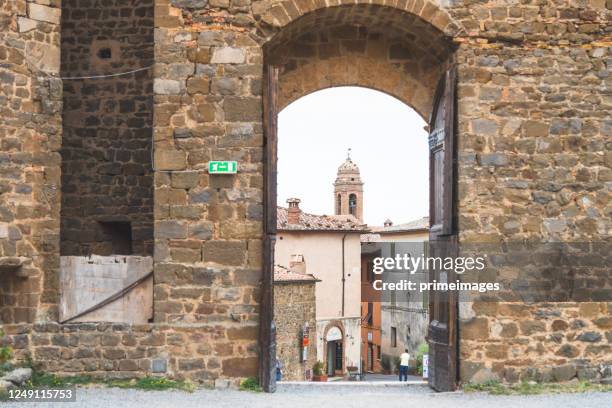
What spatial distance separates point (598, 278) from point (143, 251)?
604 cm

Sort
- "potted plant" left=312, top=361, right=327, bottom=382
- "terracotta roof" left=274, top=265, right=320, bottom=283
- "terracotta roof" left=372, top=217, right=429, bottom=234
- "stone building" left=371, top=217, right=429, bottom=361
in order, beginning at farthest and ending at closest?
"terracotta roof" left=372, top=217, right=429, bottom=234 < "stone building" left=371, top=217, right=429, bottom=361 < "potted plant" left=312, top=361, right=327, bottom=382 < "terracotta roof" left=274, top=265, right=320, bottom=283

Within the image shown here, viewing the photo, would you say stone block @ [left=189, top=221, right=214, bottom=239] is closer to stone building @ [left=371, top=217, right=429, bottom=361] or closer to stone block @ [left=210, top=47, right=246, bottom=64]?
stone block @ [left=210, top=47, right=246, bottom=64]

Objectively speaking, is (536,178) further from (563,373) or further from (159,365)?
(159,365)

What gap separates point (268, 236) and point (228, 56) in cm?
197

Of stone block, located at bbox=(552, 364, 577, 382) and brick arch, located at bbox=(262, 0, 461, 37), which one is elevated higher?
brick arch, located at bbox=(262, 0, 461, 37)

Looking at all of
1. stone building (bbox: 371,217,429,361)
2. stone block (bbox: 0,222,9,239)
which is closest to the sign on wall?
stone building (bbox: 371,217,429,361)

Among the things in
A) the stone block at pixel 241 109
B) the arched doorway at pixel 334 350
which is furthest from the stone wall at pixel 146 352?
the arched doorway at pixel 334 350

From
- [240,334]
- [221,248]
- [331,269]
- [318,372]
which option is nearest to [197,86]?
[221,248]

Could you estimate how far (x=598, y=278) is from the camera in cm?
959

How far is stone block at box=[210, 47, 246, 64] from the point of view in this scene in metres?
9.45

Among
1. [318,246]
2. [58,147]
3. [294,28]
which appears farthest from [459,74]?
[318,246]

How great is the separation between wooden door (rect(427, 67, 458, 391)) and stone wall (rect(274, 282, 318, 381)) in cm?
1917

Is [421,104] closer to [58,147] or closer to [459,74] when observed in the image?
[459,74]

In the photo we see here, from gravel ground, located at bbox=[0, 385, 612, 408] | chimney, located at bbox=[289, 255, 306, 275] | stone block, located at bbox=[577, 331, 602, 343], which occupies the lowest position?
gravel ground, located at bbox=[0, 385, 612, 408]
